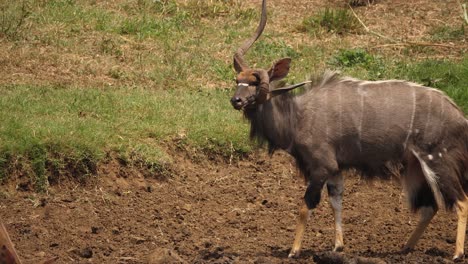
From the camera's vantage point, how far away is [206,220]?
8539mm

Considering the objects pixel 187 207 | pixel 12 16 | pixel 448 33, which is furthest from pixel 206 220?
pixel 448 33

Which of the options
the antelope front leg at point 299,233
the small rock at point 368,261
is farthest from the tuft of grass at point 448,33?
the small rock at point 368,261

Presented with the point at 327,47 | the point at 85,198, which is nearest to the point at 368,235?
→ the point at 85,198

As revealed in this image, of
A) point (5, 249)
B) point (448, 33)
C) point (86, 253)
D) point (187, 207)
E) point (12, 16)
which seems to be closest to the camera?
point (5, 249)

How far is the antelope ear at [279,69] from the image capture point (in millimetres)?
7828

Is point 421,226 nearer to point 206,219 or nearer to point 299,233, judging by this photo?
point 299,233

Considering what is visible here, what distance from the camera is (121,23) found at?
12438mm

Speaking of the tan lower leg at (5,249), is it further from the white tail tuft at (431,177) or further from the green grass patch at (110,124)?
the white tail tuft at (431,177)

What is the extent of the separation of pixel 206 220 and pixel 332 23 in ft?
17.1

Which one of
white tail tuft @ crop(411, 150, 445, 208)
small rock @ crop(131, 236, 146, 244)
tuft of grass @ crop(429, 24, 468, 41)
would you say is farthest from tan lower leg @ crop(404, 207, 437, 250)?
tuft of grass @ crop(429, 24, 468, 41)

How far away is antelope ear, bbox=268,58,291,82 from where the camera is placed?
25.7 feet

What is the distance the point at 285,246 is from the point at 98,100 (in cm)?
292

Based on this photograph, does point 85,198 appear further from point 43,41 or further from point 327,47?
point 327,47

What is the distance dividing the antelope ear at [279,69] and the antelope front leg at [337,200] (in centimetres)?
91
